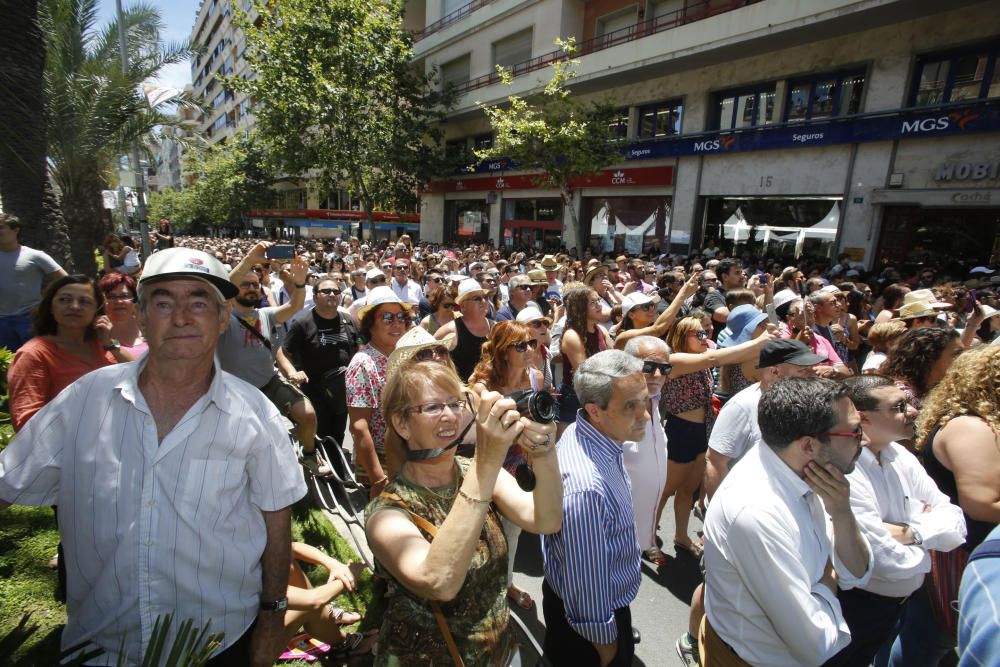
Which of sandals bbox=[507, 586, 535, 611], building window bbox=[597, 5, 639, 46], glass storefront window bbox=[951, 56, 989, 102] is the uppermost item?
building window bbox=[597, 5, 639, 46]

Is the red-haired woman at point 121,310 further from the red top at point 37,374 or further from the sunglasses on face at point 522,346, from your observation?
the sunglasses on face at point 522,346

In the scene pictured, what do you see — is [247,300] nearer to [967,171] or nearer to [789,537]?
[789,537]

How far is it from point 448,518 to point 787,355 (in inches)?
95.9

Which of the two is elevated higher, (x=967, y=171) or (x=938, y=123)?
(x=938, y=123)

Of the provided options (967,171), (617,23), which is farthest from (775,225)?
(617,23)

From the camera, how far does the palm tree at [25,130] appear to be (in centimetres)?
543

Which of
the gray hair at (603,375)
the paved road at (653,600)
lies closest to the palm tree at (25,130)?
the paved road at (653,600)

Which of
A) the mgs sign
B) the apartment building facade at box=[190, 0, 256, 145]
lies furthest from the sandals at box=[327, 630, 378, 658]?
the apartment building facade at box=[190, 0, 256, 145]

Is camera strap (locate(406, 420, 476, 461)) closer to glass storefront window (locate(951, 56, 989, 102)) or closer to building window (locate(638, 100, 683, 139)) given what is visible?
glass storefront window (locate(951, 56, 989, 102))

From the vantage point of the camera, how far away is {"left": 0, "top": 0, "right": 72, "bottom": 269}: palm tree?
17.8 ft

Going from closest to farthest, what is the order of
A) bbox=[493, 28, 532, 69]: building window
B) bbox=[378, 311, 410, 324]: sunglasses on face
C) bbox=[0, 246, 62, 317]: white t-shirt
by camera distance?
1. bbox=[378, 311, 410, 324]: sunglasses on face
2. bbox=[0, 246, 62, 317]: white t-shirt
3. bbox=[493, 28, 532, 69]: building window

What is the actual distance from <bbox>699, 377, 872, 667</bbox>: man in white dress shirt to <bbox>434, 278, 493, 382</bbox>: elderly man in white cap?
2.67m

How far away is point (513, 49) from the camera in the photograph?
24.0 m

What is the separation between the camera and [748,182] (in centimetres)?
1605
